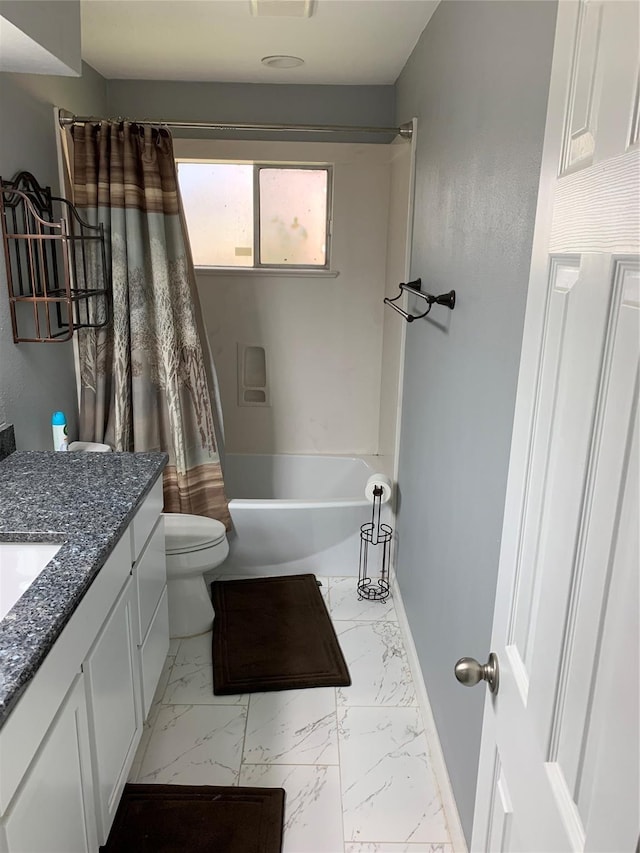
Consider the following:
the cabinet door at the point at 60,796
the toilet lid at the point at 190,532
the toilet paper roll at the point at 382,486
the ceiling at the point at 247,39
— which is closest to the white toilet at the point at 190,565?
the toilet lid at the point at 190,532

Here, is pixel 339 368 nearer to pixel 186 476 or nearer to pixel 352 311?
pixel 352 311

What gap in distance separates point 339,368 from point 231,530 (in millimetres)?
1098

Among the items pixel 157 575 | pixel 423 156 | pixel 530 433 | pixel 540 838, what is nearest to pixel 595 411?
pixel 530 433

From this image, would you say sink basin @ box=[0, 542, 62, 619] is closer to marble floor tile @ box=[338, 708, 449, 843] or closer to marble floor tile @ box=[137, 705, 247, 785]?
marble floor tile @ box=[137, 705, 247, 785]

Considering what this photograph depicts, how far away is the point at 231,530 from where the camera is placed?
295 centimetres

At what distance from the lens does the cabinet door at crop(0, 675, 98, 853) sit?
3.35ft

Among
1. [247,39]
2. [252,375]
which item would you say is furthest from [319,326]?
[247,39]

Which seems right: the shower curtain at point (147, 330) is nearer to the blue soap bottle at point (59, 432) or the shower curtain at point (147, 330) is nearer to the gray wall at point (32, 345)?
the gray wall at point (32, 345)

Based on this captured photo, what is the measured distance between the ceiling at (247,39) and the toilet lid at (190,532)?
1800 mm

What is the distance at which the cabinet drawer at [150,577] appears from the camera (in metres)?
1.78

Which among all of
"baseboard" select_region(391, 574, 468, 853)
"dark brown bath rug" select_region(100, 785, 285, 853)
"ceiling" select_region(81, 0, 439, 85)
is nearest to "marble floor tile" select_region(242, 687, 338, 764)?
"dark brown bath rug" select_region(100, 785, 285, 853)

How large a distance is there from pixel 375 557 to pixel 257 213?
6.08 ft

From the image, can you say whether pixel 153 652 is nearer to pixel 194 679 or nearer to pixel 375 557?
pixel 194 679

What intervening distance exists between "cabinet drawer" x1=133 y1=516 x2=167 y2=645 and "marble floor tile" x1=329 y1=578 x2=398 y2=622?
97 centimetres
